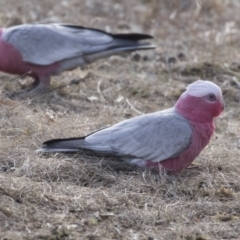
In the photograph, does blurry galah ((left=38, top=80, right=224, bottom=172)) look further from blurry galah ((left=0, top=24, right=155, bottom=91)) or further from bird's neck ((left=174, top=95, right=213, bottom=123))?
blurry galah ((left=0, top=24, right=155, bottom=91))

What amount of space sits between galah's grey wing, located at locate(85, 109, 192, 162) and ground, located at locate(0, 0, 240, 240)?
13 cm

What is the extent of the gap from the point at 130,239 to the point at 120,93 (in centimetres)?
319

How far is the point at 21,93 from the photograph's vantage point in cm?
670

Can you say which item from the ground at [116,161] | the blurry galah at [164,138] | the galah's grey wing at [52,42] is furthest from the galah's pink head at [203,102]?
the galah's grey wing at [52,42]

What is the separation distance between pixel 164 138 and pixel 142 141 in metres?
0.15

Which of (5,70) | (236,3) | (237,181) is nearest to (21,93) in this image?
(5,70)

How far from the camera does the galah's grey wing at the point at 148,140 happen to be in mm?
4902

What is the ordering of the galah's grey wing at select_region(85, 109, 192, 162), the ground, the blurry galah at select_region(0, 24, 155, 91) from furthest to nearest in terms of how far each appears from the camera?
1. the blurry galah at select_region(0, 24, 155, 91)
2. the galah's grey wing at select_region(85, 109, 192, 162)
3. the ground

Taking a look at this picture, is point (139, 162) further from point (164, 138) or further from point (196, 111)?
point (196, 111)

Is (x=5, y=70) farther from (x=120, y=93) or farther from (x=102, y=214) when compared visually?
(x=102, y=214)

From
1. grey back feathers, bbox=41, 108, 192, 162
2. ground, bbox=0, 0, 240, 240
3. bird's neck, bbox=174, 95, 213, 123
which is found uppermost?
bird's neck, bbox=174, 95, 213, 123

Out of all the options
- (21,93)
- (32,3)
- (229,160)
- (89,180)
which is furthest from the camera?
(32,3)

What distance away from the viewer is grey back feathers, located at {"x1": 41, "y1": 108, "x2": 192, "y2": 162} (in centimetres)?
490

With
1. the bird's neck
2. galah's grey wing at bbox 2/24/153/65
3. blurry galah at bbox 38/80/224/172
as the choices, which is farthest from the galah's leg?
galah's grey wing at bbox 2/24/153/65
